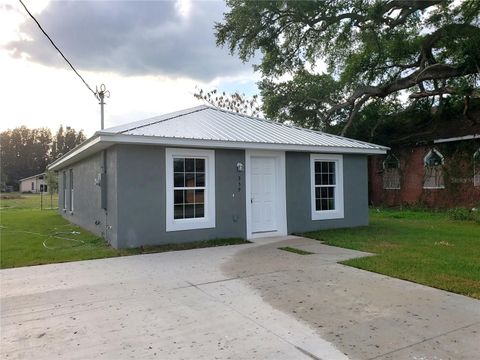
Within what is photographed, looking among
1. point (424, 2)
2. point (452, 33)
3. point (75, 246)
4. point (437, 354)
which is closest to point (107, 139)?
point (75, 246)

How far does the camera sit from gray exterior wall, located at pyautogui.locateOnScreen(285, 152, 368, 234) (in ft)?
34.5

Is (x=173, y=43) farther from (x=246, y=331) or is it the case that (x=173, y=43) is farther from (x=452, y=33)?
(x=452, y=33)

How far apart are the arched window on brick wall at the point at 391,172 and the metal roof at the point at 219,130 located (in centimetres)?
837

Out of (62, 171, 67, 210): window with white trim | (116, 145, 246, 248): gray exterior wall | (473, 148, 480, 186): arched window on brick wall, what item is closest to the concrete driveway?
(116, 145, 246, 248): gray exterior wall

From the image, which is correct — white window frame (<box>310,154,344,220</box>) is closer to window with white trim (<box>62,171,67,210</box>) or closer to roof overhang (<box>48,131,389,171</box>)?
roof overhang (<box>48,131,389,171</box>)

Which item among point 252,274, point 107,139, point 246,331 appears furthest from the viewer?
point 107,139

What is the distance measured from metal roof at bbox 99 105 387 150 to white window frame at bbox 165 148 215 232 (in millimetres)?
455

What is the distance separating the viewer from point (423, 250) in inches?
311

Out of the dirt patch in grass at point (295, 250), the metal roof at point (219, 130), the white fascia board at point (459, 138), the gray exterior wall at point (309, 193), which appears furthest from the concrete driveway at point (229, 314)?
the white fascia board at point (459, 138)

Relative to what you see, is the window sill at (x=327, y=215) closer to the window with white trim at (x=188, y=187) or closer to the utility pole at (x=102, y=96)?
the window with white trim at (x=188, y=187)

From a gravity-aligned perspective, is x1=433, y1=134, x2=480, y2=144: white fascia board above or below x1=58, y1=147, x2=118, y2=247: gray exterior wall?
above

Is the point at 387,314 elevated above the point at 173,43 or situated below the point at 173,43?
below

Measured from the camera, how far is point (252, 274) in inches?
244

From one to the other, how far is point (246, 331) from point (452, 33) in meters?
16.4
